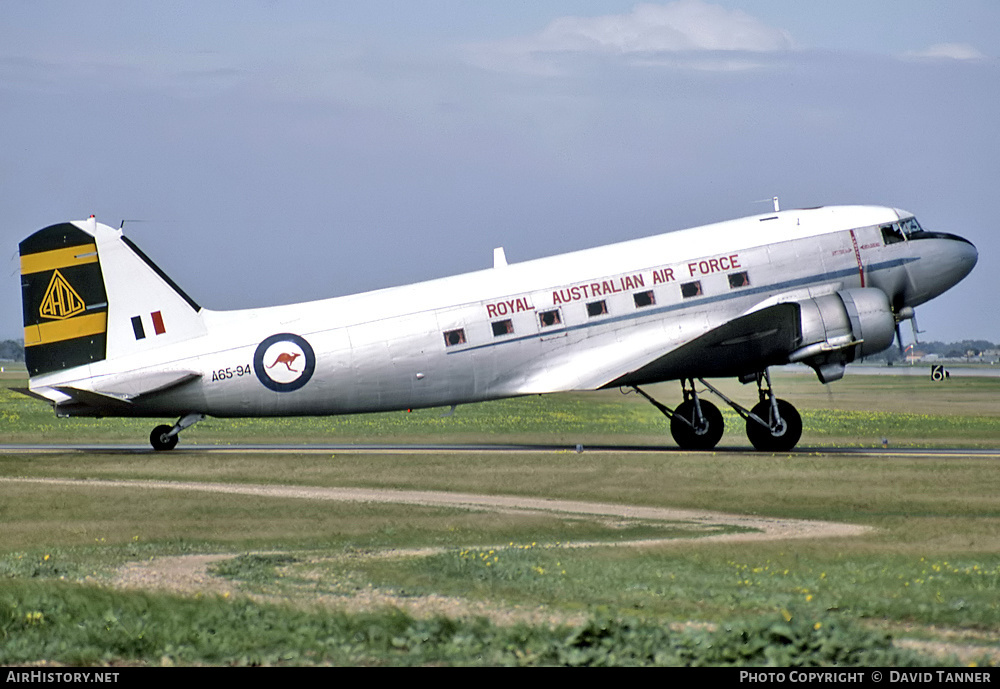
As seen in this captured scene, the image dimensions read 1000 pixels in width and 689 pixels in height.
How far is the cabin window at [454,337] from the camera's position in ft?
104

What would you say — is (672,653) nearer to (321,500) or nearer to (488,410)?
(321,500)

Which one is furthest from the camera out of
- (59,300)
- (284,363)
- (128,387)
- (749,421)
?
(749,421)

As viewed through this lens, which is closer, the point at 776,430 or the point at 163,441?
the point at 776,430

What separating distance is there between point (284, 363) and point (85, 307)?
19.4 feet

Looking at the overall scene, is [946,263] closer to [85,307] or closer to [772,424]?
[772,424]

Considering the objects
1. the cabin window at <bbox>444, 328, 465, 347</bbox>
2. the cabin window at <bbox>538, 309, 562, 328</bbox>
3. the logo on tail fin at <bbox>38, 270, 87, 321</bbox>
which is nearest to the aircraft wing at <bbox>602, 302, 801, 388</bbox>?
the cabin window at <bbox>538, 309, 562, 328</bbox>

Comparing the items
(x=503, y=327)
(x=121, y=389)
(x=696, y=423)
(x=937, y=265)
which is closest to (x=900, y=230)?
(x=937, y=265)

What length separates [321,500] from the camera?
2566cm

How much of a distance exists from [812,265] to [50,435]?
98.4 ft

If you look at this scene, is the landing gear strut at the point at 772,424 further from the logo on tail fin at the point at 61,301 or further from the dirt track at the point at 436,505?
the logo on tail fin at the point at 61,301

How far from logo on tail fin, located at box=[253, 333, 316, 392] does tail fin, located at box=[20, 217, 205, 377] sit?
2.18 metres

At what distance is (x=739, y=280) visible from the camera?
32781 mm
